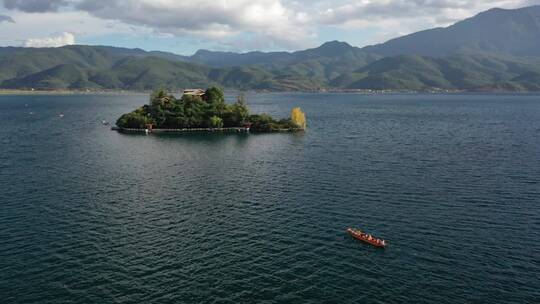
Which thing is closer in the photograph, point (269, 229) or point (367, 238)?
point (367, 238)

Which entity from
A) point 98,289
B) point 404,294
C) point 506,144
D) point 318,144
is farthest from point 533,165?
point 98,289

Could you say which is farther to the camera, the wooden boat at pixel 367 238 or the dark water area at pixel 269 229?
the wooden boat at pixel 367 238

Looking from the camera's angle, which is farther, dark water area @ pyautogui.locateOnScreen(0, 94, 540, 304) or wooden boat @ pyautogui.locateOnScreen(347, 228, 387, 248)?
wooden boat @ pyautogui.locateOnScreen(347, 228, 387, 248)
